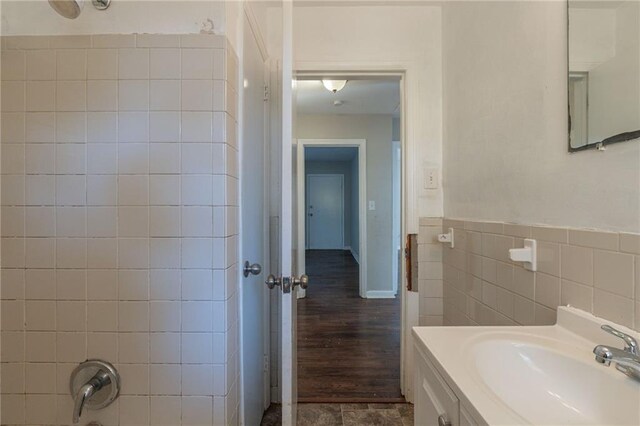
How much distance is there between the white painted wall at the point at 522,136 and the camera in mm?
746

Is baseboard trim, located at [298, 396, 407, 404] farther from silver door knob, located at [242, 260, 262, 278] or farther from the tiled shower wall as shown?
silver door knob, located at [242, 260, 262, 278]

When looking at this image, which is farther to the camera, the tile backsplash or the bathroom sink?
the tile backsplash

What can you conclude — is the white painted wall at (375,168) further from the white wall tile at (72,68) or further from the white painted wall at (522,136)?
the white wall tile at (72,68)

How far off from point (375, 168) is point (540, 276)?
2.98 m

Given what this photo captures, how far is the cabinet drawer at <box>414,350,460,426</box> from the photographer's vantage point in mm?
621

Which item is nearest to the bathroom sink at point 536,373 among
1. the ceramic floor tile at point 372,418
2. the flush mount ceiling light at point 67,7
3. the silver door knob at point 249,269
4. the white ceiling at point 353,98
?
the silver door knob at point 249,269

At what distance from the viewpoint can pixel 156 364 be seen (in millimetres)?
973

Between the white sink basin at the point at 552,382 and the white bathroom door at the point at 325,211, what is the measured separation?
736cm

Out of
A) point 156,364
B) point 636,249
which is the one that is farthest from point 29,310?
point 636,249

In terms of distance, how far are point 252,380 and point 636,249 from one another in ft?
4.69

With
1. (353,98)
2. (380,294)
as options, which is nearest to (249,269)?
(353,98)

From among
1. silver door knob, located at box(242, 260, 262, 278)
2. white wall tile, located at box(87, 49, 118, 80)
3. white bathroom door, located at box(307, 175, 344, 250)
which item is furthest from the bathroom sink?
white bathroom door, located at box(307, 175, 344, 250)

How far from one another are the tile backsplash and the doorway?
19.7 inches

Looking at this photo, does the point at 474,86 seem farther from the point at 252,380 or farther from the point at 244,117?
the point at 252,380
